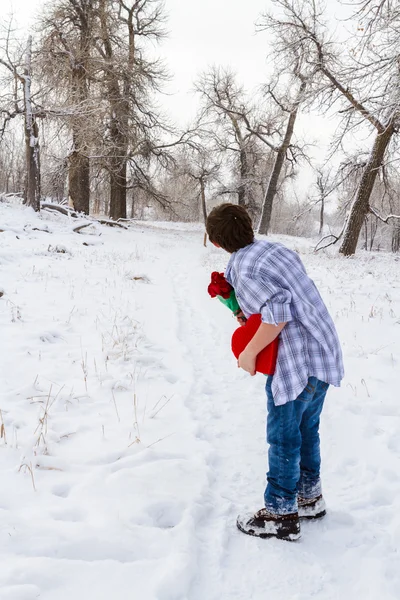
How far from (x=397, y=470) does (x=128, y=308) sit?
466 cm

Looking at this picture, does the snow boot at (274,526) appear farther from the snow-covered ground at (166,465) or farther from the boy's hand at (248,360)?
the boy's hand at (248,360)

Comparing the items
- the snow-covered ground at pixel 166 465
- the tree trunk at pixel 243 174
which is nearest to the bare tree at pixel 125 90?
the tree trunk at pixel 243 174

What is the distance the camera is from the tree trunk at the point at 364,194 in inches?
501

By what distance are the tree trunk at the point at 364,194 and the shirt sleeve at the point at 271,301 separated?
12.1 meters

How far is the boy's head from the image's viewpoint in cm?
206

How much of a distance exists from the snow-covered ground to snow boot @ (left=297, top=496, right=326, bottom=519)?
60 mm

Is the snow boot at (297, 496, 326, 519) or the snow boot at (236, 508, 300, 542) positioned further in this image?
the snow boot at (297, 496, 326, 519)

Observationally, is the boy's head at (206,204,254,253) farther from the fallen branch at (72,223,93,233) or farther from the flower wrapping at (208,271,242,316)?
the fallen branch at (72,223,93,233)

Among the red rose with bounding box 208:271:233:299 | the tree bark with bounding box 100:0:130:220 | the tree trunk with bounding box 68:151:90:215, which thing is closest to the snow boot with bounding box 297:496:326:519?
the red rose with bounding box 208:271:233:299

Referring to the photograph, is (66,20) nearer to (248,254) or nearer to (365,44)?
(365,44)

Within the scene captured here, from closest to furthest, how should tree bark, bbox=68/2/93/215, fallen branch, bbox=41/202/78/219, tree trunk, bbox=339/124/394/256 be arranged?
tree trunk, bbox=339/124/394/256, fallen branch, bbox=41/202/78/219, tree bark, bbox=68/2/93/215

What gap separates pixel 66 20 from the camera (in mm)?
19172

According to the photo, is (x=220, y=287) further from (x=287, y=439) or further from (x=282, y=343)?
(x=287, y=439)

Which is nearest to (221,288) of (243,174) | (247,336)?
(247,336)
